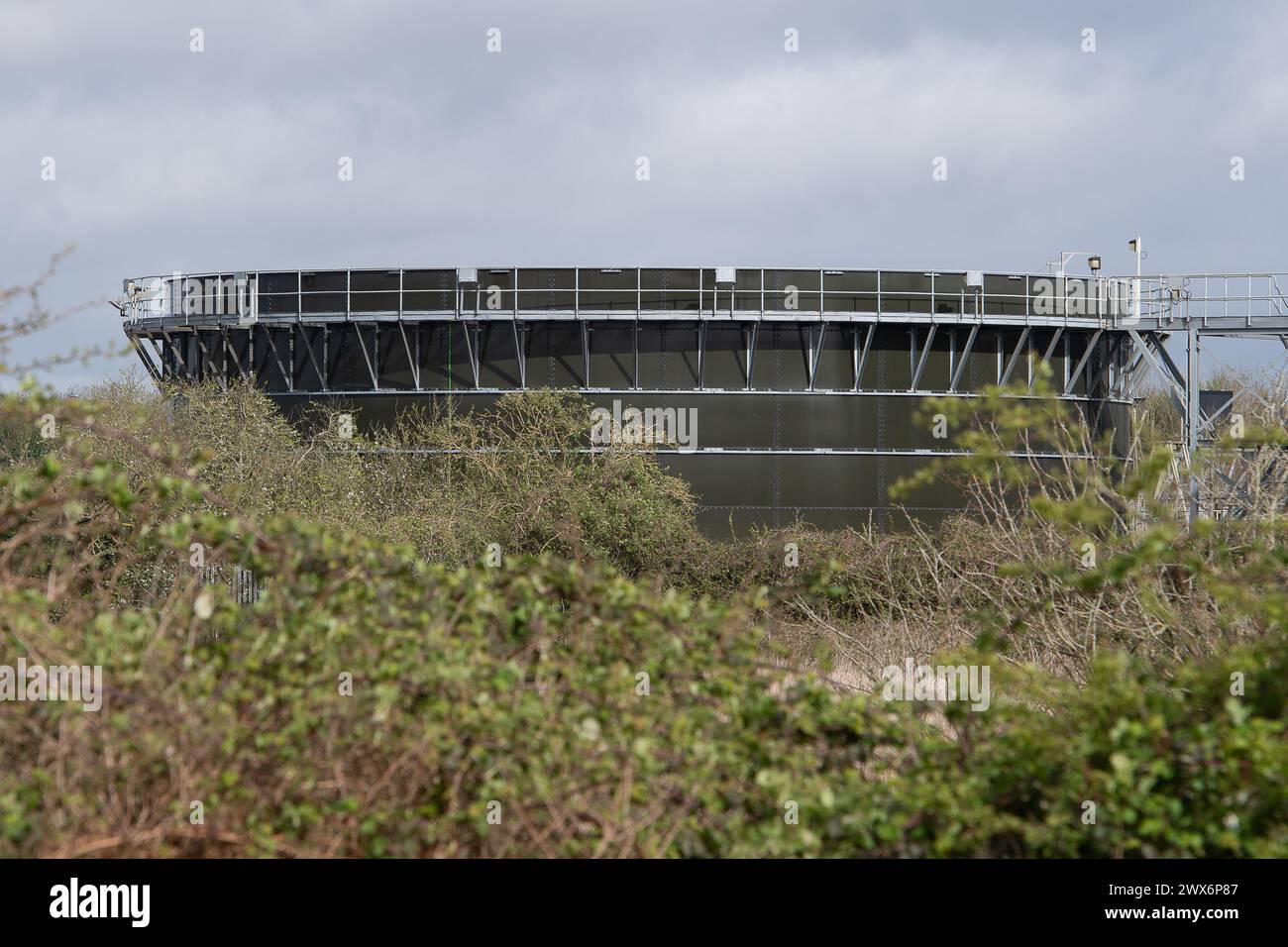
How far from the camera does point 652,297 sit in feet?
94.7

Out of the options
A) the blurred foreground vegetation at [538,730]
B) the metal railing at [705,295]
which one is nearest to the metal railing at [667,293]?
the metal railing at [705,295]

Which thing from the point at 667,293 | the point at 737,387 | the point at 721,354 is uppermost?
the point at 667,293

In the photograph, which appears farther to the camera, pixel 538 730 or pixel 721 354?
pixel 721 354

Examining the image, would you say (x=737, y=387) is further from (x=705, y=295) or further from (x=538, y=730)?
(x=538, y=730)

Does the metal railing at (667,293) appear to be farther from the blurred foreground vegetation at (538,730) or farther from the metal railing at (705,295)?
the blurred foreground vegetation at (538,730)

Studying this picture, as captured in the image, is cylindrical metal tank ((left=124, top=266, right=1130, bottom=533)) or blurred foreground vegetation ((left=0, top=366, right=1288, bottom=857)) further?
cylindrical metal tank ((left=124, top=266, right=1130, bottom=533))

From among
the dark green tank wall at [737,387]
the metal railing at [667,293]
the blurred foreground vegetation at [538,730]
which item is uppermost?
the metal railing at [667,293]

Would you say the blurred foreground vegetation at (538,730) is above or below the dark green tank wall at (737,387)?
below

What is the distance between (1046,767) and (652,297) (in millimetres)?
24509

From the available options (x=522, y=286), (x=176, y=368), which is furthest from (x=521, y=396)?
(x=176, y=368)

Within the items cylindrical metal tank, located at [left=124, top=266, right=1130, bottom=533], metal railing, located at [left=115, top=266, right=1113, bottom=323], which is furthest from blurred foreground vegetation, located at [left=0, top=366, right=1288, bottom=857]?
metal railing, located at [left=115, top=266, right=1113, bottom=323]

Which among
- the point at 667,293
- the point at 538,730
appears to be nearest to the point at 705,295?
the point at 667,293

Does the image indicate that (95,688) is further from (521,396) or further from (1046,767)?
(521,396)

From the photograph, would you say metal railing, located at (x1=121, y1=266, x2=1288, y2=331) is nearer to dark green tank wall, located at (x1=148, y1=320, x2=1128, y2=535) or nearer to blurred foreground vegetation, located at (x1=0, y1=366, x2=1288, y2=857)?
dark green tank wall, located at (x1=148, y1=320, x2=1128, y2=535)
